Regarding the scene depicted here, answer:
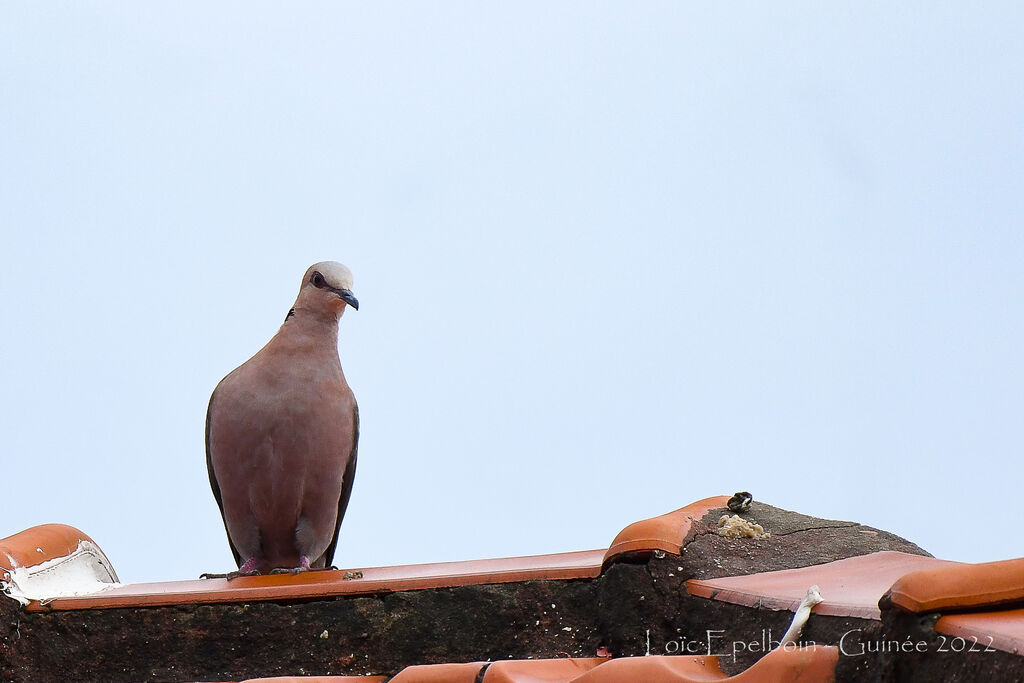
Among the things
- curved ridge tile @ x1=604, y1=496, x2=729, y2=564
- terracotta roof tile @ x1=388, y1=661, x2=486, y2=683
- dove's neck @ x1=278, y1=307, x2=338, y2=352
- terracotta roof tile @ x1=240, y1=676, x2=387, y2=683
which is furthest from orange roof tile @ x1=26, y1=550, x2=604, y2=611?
dove's neck @ x1=278, y1=307, x2=338, y2=352

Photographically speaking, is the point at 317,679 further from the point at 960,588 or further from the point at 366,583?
the point at 960,588

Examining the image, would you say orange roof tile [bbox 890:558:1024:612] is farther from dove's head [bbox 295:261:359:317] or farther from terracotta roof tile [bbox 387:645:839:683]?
dove's head [bbox 295:261:359:317]

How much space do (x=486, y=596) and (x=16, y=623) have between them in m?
1.21

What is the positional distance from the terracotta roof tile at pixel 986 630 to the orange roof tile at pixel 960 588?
2 centimetres

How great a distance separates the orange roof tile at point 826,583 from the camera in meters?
2.15

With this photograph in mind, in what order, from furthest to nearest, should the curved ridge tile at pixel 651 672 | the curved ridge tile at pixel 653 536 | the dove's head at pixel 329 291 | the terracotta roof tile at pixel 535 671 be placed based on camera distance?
the dove's head at pixel 329 291
the curved ridge tile at pixel 653 536
the terracotta roof tile at pixel 535 671
the curved ridge tile at pixel 651 672

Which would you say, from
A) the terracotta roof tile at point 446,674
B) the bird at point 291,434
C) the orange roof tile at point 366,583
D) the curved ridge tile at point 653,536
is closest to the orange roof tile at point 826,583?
the curved ridge tile at point 653,536

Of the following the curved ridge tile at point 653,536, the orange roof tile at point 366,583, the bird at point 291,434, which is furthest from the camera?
the bird at point 291,434

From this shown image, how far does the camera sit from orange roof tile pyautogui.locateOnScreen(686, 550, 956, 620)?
7.06 feet

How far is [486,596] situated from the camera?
287 cm

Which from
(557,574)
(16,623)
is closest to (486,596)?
(557,574)

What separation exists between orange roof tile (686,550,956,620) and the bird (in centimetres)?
195

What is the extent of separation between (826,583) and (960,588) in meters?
0.83

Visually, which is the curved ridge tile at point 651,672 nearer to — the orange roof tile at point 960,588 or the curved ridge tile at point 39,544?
the orange roof tile at point 960,588
